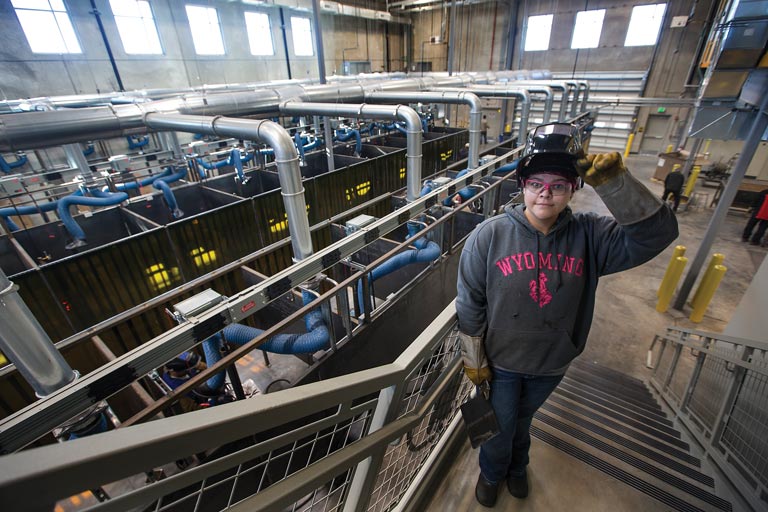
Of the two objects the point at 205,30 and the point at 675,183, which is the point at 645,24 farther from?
the point at 205,30

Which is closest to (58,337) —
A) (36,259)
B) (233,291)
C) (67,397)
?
(36,259)

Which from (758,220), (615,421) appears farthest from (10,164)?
(758,220)

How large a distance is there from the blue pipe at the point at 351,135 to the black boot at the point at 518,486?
8588mm

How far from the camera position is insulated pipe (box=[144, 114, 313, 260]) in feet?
11.8

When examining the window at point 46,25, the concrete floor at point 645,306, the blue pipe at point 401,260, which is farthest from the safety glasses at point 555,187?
the window at point 46,25

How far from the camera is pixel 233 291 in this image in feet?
16.3

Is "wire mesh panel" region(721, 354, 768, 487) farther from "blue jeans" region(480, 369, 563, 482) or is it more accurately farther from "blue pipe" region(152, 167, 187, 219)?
"blue pipe" region(152, 167, 187, 219)

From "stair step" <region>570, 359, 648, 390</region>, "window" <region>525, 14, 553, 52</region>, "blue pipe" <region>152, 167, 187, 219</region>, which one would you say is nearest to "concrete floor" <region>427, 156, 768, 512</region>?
"stair step" <region>570, 359, 648, 390</region>

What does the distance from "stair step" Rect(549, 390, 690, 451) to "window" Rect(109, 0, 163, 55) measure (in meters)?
14.2

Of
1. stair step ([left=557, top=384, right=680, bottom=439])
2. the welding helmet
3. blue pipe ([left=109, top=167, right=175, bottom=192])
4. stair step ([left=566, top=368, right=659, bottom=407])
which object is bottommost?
stair step ([left=566, top=368, right=659, bottom=407])

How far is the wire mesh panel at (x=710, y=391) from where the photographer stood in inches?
105

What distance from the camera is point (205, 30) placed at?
1193cm

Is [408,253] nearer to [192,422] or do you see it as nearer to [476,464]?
[476,464]

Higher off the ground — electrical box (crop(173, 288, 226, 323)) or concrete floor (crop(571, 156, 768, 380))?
electrical box (crop(173, 288, 226, 323))
